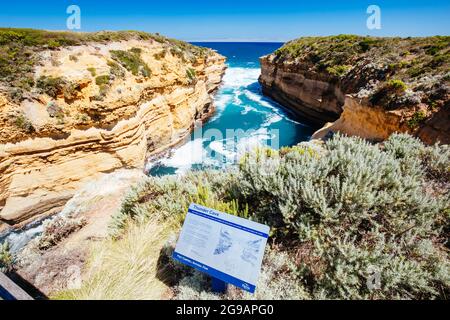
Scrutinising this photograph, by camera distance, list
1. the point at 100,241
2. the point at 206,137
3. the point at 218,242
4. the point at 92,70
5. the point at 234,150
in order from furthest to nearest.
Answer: the point at 206,137 < the point at 234,150 < the point at 92,70 < the point at 100,241 < the point at 218,242

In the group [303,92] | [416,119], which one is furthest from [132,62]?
[303,92]

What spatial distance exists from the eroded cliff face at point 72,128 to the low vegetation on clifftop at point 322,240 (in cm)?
1034

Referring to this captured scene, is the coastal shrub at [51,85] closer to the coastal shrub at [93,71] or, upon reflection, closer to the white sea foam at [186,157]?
the coastal shrub at [93,71]

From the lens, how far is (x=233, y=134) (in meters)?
24.8

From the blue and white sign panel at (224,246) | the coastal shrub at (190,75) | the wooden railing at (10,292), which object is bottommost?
the wooden railing at (10,292)

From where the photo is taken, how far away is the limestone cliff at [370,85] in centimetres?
1186

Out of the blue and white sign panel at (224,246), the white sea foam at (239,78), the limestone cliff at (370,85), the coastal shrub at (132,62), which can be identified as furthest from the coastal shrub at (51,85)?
the white sea foam at (239,78)

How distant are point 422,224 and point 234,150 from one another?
57.9ft

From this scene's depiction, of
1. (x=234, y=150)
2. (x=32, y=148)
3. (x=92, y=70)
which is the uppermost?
(x=92, y=70)

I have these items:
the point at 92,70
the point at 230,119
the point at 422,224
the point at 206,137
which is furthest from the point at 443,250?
the point at 230,119

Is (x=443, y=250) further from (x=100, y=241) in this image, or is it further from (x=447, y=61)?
(x=447, y=61)

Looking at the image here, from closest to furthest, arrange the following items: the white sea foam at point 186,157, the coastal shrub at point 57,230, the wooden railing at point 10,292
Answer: the wooden railing at point 10,292 < the coastal shrub at point 57,230 < the white sea foam at point 186,157

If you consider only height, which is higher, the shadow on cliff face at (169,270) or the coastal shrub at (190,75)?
the coastal shrub at (190,75)

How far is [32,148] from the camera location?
12.1m
